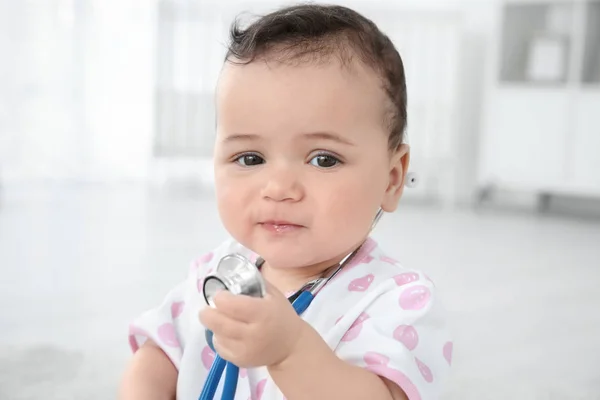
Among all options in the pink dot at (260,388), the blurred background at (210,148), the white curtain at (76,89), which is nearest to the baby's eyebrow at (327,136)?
the pink dot at (260,388)

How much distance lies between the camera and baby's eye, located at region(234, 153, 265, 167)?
0.67 m

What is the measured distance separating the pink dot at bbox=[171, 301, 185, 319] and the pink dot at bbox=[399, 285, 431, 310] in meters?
0.28

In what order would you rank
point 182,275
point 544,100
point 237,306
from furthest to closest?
point 544,100 < point 182,275 < point 237,306

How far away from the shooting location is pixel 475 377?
46.9 inches

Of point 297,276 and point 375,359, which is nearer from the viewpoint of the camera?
point 375,359

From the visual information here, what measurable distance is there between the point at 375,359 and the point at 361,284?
104 millimetres

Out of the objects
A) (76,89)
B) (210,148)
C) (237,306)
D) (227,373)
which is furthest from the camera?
(76,89)

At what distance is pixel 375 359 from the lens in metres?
0.62

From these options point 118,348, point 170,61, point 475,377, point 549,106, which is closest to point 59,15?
point 170,61

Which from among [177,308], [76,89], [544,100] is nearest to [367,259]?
[177,308]

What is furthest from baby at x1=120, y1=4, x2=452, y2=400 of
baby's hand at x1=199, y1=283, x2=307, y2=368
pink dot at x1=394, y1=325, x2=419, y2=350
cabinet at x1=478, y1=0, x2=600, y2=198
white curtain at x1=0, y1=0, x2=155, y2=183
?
white curtain at x1=0, y1=0, x2=155, y2=183

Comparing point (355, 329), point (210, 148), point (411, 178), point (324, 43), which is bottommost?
point (210, 148)

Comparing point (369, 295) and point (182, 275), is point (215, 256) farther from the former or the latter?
point (182, 275)

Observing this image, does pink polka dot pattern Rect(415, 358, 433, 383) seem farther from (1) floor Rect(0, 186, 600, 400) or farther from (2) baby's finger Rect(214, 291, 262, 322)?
(1) floor Rect(0, 186, 600, 400)
